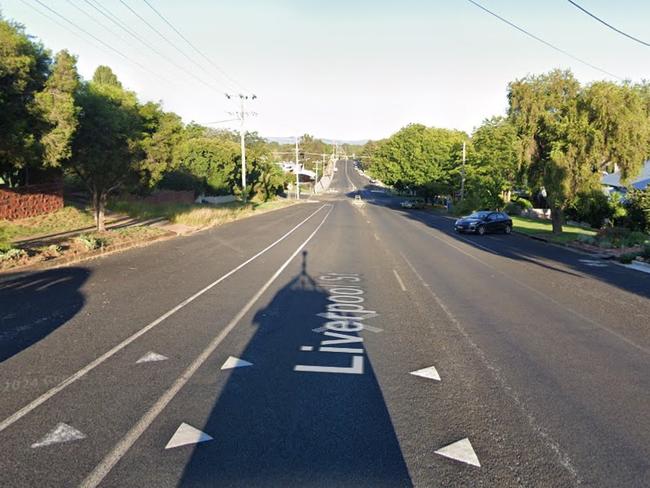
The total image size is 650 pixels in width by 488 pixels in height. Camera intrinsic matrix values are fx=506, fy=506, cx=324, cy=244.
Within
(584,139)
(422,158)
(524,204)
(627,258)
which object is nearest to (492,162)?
(524,204)

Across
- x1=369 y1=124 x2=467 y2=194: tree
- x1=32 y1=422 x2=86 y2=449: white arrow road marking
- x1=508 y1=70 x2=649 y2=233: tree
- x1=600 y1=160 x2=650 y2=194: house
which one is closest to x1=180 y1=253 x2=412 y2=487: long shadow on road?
x1=32 y1=422 x2=86 y2=449: white arrow road marking

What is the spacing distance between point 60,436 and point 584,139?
24.8 m

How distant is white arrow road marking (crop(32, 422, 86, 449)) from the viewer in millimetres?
4439

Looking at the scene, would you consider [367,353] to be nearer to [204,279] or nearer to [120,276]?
[204,279]

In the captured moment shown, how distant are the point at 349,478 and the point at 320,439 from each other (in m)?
0.66

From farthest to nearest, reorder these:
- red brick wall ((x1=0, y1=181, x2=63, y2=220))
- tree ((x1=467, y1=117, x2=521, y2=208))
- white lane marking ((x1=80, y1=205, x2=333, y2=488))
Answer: tree ((x1=467, y1=117, x2=521, y2=208)) < red brick wall ((x1=0, y1=181, x2=63, y2=220)) < white lane marking ((x1=80, y1=205, x2=333, y2=488))

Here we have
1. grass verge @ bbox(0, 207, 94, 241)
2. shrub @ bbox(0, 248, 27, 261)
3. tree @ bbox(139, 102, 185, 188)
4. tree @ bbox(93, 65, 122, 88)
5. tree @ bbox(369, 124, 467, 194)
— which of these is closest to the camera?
shrub @ bbox(0, 248, 27, 261)

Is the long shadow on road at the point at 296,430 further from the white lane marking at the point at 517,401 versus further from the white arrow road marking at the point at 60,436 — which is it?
the white lane marking at the point at 517,401

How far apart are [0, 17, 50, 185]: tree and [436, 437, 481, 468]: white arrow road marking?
1354cm

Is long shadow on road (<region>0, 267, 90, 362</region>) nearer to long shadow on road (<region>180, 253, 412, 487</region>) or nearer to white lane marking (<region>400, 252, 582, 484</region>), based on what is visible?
long shadow on road (<region>180, 253, 412, 487</region>)

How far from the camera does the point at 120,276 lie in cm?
1306

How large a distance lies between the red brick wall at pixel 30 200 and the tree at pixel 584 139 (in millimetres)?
24510

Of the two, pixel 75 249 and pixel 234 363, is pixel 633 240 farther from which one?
pixel 75 249

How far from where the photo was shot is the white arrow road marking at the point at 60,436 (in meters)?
4.44
